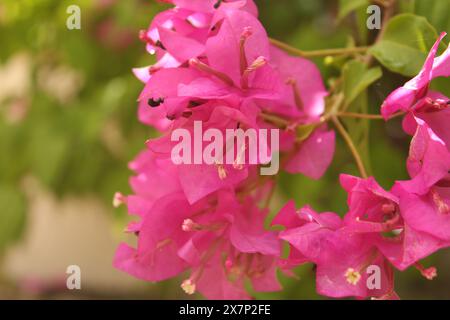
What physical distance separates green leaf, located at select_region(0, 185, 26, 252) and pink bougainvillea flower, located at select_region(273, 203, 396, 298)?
89 centimetres

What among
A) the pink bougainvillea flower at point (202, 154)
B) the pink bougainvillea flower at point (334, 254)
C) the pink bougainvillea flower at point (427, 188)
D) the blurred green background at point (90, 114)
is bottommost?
the pink bougainvillea flower at point (334, 254)

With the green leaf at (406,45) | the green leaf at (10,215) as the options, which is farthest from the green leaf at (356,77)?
the green leaf at (10,215)

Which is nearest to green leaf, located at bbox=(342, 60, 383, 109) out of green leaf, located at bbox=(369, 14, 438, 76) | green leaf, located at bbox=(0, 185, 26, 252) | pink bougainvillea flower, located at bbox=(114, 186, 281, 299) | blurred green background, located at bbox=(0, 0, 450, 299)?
green leaf, located at bbox=(369, 14, 438, 76)

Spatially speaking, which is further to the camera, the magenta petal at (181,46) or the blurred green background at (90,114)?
the blurred green background at (90,114)

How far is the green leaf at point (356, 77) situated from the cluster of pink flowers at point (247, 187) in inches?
1.2

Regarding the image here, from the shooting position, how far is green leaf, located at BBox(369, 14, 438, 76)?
0.47 m

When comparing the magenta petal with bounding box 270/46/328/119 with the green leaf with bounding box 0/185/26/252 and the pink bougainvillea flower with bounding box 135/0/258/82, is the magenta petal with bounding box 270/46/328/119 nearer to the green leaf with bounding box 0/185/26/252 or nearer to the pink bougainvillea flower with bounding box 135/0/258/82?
the pink bougainvillea flower with bounding box 135/0/258/82

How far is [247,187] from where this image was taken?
0.49m

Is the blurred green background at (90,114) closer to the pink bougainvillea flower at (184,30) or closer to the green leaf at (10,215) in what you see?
the green leaf at (10,215)

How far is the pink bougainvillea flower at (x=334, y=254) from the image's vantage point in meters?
0.41

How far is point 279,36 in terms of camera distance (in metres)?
0.94

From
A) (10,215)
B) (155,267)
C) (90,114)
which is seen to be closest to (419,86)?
(155,267)

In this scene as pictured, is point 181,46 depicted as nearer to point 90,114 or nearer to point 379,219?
point 379,219
